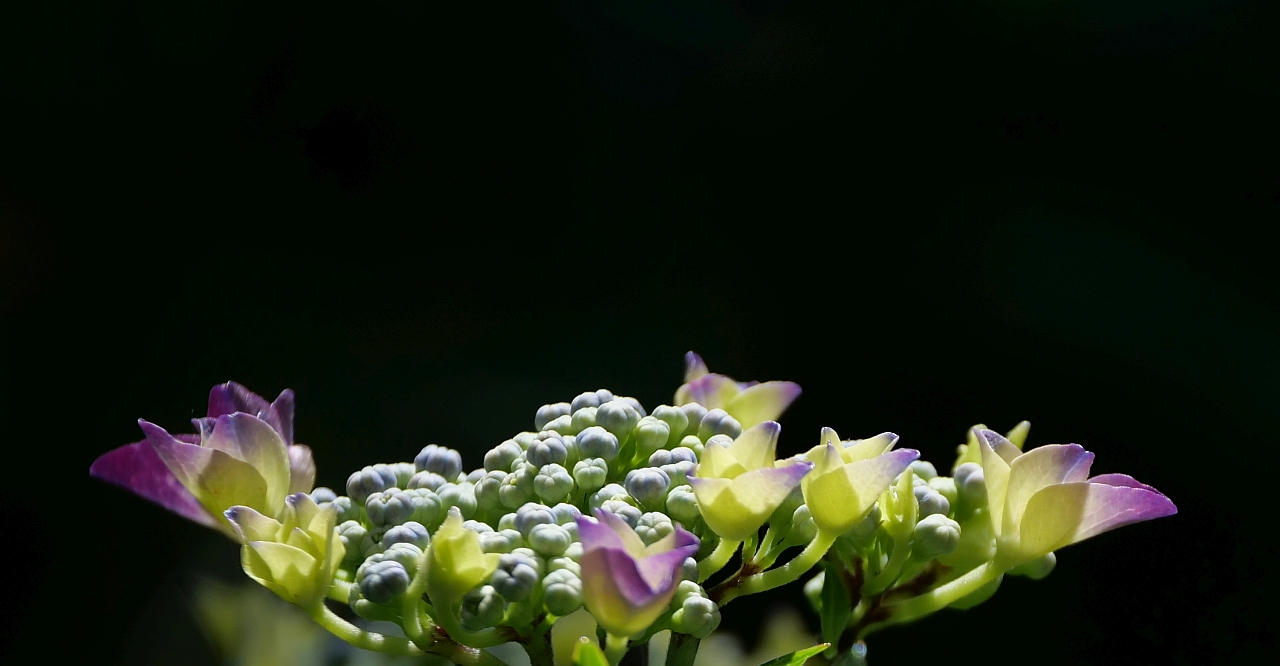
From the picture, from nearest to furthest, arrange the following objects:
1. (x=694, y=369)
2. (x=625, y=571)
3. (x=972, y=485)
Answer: (x=625, y=571), (x=972, y=485), (x=694, y=369)

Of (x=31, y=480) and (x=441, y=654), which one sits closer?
(x=441, y=654)

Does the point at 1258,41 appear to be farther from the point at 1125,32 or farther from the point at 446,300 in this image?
the point at 446,300

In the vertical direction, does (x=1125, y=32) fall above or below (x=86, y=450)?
above

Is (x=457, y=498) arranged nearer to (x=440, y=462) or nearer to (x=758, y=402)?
(x=440, y=462)

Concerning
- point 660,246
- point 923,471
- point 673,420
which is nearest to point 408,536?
point 673,420

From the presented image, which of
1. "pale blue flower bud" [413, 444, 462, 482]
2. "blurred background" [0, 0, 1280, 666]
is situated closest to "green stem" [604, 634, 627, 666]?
"pale blue flower bud" [413, 444, 462, 482]

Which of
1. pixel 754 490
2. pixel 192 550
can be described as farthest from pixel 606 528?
pixel 192 550

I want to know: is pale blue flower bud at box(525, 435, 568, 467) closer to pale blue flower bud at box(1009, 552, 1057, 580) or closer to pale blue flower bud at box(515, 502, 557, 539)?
pale blue flower bud at box(515, 502, 557, 539)
